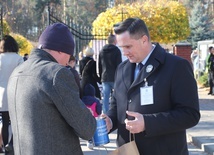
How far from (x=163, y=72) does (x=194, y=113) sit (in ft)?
1.11

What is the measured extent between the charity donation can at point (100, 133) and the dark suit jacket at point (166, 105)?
197mm

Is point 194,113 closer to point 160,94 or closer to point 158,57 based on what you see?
point 160,94

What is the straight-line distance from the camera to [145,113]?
304 cm

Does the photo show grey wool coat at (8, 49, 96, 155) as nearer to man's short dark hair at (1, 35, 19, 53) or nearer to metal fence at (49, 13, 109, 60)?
man's short dark hair at (1, 35, 19, 53)

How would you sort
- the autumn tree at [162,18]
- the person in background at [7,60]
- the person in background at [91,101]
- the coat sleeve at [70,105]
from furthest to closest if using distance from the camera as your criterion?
the autumn tree at [162,18], the person in background at [91,101], the person in background at [7,60], the coat sleeve at [70,105]

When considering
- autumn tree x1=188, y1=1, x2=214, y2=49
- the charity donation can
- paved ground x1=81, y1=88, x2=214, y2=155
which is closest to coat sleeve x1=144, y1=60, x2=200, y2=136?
the charity donation can

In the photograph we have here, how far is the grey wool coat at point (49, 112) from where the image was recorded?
2562 millimetres

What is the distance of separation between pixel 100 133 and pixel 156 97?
1.44 ft

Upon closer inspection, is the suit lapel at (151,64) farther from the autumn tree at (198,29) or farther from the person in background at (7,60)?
the autumn tree at (198,29)

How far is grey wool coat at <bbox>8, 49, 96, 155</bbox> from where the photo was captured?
256 centimetres

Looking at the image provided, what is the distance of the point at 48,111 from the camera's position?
2580 mm

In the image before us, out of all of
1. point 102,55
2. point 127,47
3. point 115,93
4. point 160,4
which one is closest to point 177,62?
point 127,47

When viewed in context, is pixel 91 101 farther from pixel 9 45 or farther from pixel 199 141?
pixel 199 141

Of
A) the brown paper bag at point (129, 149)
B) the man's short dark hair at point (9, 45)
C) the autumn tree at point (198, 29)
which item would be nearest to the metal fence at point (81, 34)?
the man's short dark hair at point (9, 45)
